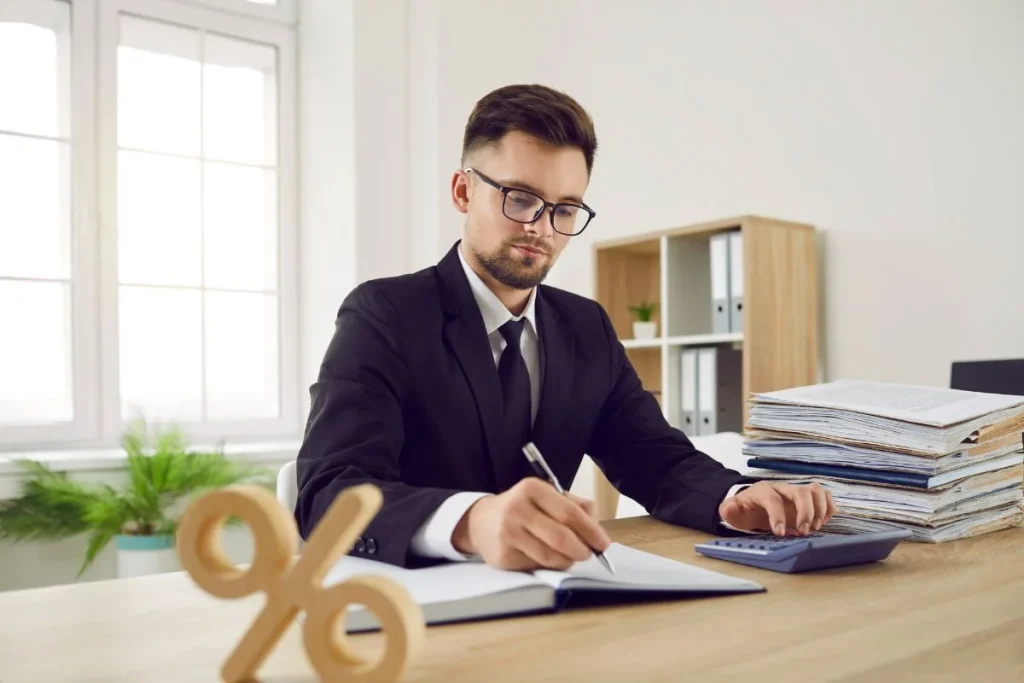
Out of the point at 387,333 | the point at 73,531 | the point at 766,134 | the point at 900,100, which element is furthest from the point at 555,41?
the point at 387,333

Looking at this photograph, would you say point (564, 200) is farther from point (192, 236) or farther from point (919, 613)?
point (192, 236)

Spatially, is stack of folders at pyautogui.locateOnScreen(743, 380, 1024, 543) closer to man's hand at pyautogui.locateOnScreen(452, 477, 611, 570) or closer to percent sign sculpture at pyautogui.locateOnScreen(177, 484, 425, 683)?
man's hand at pyautogui.locateOnScreen(452, 477, 611, 570)

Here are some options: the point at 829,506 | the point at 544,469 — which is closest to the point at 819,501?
the point at 829,506

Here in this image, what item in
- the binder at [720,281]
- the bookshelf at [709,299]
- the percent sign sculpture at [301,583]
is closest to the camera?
the percent sign sculpture at [301,583]

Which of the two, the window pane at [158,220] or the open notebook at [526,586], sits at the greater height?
the window pane at [158,220]

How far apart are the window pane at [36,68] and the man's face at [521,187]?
2914 mm

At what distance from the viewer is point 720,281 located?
10.2 ft

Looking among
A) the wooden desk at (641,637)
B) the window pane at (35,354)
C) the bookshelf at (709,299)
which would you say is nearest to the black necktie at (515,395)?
the wooden desk at (641,637)

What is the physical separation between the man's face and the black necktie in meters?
0.12

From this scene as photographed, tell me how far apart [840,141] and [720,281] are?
0.62 m

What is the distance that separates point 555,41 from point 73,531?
2961mm

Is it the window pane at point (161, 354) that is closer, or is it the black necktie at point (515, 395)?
the black necktie at point (515, 395)

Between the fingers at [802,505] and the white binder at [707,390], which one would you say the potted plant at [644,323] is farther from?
the fingers at [802,505]

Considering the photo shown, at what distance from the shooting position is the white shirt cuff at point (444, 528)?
0.96m
